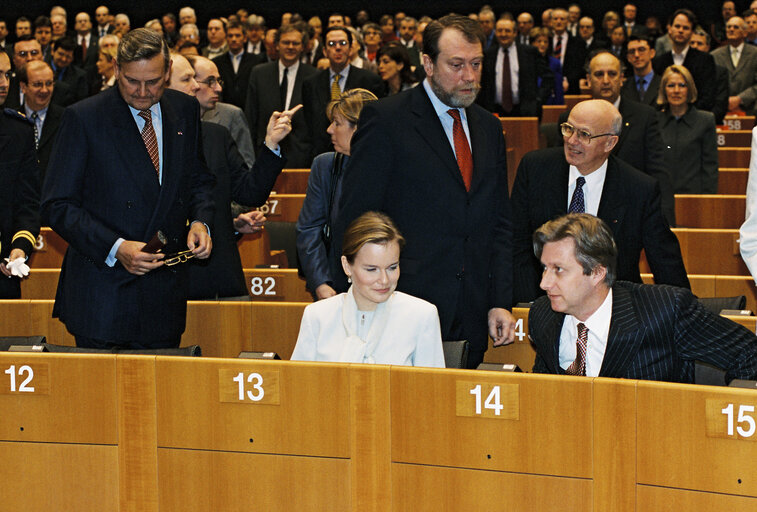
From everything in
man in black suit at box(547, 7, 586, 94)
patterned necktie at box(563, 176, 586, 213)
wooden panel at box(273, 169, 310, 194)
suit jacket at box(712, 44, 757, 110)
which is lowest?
patterned necktie at box(563, 176, 586, 213)

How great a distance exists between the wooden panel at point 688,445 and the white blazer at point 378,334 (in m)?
0.76

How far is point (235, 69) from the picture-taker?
10109mm

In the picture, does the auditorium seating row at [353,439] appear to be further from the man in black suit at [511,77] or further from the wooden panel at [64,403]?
the man in black suit at [511,77]

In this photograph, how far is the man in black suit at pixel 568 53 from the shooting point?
11.3 meters

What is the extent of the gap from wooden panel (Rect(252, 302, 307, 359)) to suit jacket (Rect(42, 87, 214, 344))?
0.70 m

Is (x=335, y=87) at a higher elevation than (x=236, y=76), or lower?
lower

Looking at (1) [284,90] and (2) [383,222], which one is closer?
(2) [383,222]

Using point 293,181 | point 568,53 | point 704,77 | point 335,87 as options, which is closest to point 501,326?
point 293,181

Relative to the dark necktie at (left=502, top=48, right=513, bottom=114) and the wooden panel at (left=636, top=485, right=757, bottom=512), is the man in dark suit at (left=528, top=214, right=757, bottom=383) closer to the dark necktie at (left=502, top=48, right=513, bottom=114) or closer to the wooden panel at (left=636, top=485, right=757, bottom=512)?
the wooden panel at (left=636, top=485, right=757, bottom=512)

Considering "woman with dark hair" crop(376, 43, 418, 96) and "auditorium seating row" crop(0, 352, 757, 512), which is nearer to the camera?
"auditorium seating row" crop(0, 352, 757, 512)

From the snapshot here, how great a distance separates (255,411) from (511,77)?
285 inches

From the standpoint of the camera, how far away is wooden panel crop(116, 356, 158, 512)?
291 cm

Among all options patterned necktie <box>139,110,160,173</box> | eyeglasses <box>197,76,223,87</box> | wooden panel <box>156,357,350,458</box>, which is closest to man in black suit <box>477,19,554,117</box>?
eyeglasses <box>197,76,223,87</box>

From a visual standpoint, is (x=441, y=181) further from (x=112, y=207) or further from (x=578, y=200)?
(x=112, y=207)
